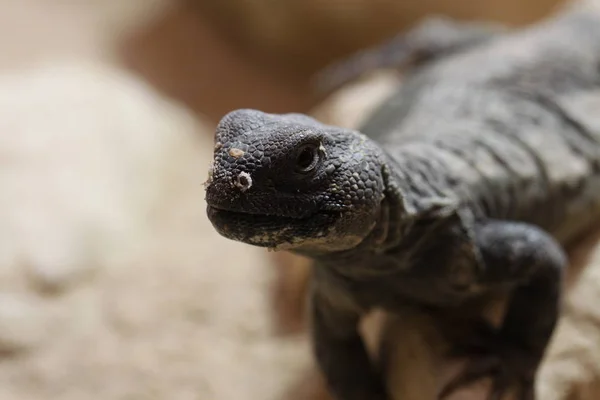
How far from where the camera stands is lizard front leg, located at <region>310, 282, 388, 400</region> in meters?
2.72

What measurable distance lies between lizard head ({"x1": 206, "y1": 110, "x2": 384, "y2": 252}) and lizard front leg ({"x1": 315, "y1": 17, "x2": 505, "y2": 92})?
2.37 metres

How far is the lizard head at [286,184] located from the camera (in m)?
1.81

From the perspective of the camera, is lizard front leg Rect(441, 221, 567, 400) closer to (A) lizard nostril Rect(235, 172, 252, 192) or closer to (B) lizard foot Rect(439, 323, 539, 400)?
(B) lizard foot Rect(439, 323, 539, 400)

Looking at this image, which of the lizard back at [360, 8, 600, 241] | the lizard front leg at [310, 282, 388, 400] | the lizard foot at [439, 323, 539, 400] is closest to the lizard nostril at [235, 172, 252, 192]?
the lizard back at [360, 8, 600, 241]

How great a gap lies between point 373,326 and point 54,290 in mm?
1709

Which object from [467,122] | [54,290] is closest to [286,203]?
[467,122]

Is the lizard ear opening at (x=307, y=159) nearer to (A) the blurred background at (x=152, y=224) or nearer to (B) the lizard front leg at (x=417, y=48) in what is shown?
(A) the blurred background at (x=152, y=224)

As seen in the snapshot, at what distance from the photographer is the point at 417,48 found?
168 inches

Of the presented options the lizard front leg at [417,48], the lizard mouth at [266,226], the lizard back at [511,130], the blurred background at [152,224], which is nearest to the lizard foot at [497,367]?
the blurred background at [152,224]

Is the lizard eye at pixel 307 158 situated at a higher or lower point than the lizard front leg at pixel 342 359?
higher

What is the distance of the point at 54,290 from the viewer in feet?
12.0

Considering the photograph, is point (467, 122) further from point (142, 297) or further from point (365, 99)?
point (142, 297)

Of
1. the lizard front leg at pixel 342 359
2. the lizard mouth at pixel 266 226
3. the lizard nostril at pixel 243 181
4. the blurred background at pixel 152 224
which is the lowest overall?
the lizard front leg at pixel 342 359

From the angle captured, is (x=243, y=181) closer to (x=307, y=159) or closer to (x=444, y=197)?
(x=307, y=159)
